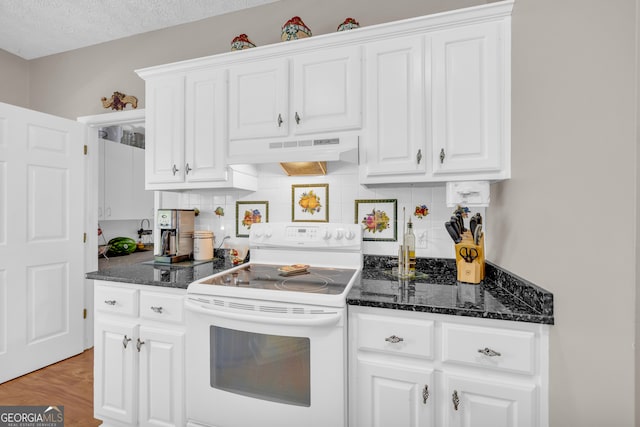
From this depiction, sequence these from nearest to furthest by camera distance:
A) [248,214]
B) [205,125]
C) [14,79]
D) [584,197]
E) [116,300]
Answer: [584,197], [116,300], [205,125], [248,214], [14,79]

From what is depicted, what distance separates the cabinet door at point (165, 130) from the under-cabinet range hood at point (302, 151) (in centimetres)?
47

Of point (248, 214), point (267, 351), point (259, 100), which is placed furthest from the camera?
point (248, 214)

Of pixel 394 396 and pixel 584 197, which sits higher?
pixel 584 197

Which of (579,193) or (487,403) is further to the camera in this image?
(487,403)

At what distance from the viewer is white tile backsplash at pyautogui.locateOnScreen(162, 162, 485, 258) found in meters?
1.89

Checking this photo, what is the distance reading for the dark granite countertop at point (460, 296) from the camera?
1.13 meters

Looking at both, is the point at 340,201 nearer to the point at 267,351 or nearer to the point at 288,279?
the point at 288,279

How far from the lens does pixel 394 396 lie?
1263 millimetres

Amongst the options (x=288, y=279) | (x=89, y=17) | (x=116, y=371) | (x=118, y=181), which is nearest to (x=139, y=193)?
(x=118, y=181)

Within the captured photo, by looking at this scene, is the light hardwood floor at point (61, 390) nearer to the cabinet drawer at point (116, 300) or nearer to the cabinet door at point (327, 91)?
the cabinet drawer at point (116, 300)

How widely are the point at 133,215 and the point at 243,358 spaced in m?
3.18

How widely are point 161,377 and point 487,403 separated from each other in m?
1.52

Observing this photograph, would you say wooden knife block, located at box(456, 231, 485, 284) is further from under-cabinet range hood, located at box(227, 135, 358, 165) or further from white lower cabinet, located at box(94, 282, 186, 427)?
white lower cabinet, located at box(94, 282, 186, 427)

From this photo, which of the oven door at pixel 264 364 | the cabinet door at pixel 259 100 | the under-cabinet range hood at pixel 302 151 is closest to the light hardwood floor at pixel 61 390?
the oven door at pixel 264 364
